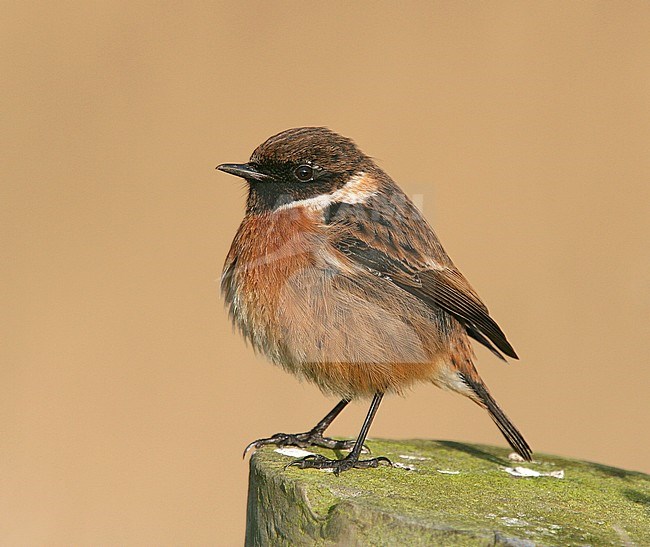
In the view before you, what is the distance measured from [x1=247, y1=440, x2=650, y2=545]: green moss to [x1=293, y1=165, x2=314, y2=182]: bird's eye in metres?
1.26

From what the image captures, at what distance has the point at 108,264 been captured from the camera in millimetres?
7543

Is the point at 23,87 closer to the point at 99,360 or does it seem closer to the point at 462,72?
the point at 99,360

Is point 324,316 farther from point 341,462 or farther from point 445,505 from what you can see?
point 445,505

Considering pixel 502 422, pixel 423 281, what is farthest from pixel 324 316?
pixel 502 422

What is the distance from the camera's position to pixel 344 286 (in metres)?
4.22

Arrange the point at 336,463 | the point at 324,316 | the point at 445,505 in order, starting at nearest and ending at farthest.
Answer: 1. the point at 445,505
2. the point at 336,463
3. the point at 324,316

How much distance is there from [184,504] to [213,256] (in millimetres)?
1890

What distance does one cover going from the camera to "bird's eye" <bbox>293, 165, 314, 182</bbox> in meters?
4.48

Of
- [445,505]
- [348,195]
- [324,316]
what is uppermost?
[348,195]

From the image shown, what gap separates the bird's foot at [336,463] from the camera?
3.61 metres

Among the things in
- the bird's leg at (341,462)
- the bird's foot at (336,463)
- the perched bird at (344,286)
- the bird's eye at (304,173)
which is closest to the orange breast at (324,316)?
the perched bird at (344,286)

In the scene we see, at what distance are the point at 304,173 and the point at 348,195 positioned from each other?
22 centimetres

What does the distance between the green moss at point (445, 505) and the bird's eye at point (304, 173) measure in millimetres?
1261

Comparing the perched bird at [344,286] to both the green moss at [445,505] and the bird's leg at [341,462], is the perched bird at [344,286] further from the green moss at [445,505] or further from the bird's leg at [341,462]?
the green moss at [445,505]
